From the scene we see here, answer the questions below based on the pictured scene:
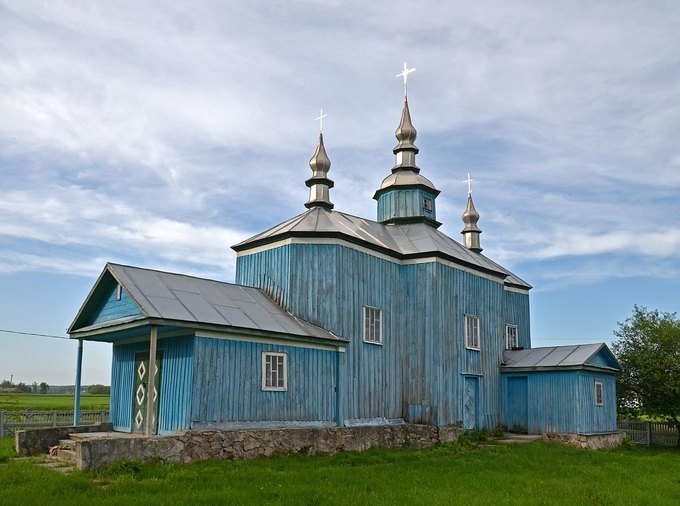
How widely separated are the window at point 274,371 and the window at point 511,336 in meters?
15.2

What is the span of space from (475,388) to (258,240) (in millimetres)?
9143

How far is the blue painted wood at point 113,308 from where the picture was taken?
15.9m

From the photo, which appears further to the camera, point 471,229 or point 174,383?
point 471,229

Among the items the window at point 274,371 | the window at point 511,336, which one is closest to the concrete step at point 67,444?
the window at point 274,371

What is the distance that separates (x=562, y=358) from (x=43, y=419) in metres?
19.0

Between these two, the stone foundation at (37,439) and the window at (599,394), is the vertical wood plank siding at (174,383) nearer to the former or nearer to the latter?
the stone foundation at (37,439)

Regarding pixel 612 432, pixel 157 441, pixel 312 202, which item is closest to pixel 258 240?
pixel 312 202

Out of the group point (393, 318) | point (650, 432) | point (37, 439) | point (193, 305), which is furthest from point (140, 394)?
point (650, 432)

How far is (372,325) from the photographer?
809 inches

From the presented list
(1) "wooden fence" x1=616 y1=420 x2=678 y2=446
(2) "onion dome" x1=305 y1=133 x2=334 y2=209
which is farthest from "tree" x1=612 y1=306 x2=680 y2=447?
(2) "onion dome" x1=305 y1=133 x2=334 y2=209

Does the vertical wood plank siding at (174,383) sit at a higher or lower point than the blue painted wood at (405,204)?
lower

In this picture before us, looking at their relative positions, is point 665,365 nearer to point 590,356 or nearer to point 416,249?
point 590,356

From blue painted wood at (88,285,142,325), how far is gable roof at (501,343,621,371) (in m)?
14.2

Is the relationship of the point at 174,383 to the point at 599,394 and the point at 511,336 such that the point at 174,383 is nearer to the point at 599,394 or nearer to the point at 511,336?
the point at 599,394
